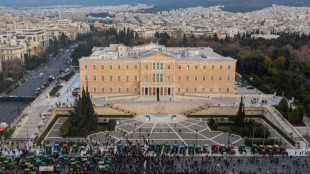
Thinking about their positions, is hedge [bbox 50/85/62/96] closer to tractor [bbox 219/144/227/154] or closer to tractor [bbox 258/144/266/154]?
tractor [bbox 219/144/227/154]

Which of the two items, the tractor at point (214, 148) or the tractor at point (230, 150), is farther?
the tractor at point (214, 148)

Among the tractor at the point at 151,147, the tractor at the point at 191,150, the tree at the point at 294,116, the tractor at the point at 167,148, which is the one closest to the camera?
the tractor at the point at 191,150

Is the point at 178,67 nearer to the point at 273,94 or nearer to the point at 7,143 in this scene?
the point at 273,94

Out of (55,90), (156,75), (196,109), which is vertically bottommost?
(196,109)

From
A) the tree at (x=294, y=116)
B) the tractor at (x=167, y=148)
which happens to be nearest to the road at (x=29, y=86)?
the tractor at (x=167, y=148)

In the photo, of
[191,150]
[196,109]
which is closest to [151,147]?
[191,150]

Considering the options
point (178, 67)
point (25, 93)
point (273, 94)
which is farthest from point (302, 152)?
point (25, 93)

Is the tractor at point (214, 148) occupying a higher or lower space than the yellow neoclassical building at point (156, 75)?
lower

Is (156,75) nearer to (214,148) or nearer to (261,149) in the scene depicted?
(214,148)

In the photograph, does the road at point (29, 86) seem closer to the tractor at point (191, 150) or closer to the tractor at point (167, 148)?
the tractor at point (167, 148)
